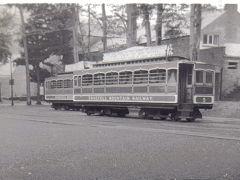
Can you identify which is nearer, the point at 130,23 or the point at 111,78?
the point at 111,78

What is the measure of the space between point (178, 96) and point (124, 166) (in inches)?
404

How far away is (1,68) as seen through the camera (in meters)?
55.8

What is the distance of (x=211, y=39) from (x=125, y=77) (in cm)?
1799

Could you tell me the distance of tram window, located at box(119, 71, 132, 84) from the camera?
17625mm

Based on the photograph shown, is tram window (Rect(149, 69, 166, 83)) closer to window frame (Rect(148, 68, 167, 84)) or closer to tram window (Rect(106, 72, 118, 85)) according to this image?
window frame (Rect(148, 68, 167, 84))

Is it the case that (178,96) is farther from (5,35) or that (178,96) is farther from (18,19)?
(18,19)

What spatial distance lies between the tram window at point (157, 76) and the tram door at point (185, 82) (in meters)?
0.91

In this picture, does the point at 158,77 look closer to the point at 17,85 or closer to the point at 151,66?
the point at 151,66

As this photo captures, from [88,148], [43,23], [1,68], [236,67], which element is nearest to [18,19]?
[43,23]

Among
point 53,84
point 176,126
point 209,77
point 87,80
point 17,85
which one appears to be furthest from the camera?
point 17,85

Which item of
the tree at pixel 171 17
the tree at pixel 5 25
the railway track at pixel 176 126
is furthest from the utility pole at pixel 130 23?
the tree at pixel 5 25

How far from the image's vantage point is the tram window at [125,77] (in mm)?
17625

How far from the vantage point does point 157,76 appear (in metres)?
16.2

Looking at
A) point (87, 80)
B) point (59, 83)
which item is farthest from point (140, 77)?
point (59, 83)
